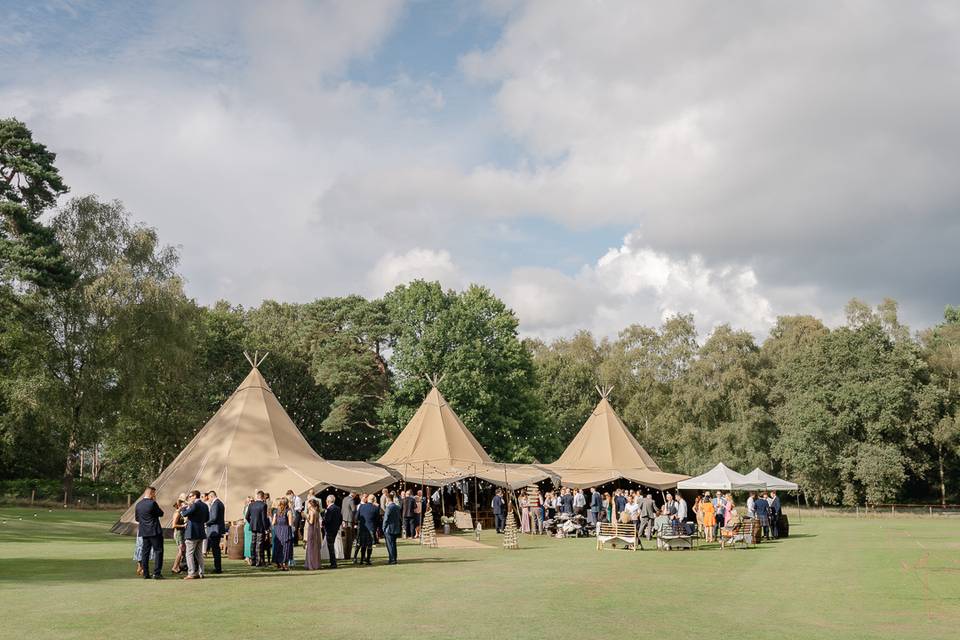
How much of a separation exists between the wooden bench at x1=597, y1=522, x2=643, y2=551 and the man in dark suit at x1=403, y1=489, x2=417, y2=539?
17.3ft

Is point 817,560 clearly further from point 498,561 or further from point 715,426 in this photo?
point 715,426

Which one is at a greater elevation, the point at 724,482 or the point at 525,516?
the point at 724,482

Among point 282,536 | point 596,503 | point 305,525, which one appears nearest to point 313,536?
point 282,536

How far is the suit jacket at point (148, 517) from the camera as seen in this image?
1331 centimetres

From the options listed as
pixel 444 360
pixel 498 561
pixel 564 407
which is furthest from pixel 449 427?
pixel 564 407

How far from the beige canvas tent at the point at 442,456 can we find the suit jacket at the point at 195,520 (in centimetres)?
1634

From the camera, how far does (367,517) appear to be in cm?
1675

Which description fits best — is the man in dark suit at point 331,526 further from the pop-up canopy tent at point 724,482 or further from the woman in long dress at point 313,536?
the pop-up canopy tent at point 724,482

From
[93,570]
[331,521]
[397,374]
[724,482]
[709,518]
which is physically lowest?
[709,518]

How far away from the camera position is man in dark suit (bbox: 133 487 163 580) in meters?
13.4

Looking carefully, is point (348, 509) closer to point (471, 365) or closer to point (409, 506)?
point (409, 506)

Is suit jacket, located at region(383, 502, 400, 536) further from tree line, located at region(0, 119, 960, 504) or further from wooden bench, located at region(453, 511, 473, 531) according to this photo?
tree line, located at region(0, 119, 960, 504)

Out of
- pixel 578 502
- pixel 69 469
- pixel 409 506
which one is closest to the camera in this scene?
pixel 409 506

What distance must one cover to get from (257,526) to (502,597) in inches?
247
